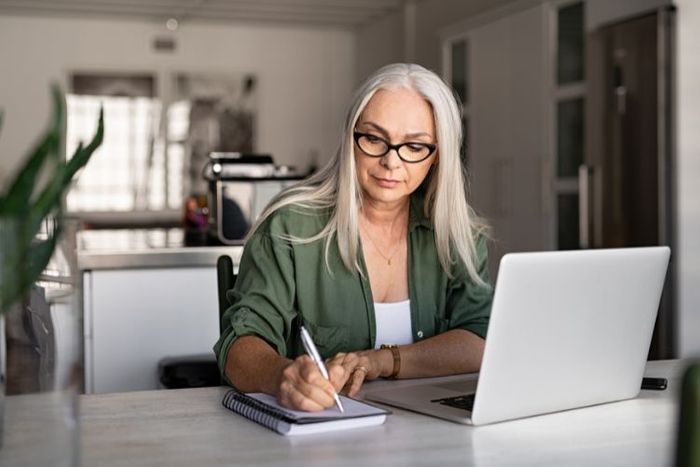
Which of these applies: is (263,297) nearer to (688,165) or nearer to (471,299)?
(471,299)

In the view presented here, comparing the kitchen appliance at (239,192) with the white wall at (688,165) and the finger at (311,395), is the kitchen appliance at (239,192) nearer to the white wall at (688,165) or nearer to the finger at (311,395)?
the white wall at (688,165)

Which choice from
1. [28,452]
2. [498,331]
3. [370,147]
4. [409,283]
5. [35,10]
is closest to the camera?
[28,452]

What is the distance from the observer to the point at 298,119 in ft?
33.0

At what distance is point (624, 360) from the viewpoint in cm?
148

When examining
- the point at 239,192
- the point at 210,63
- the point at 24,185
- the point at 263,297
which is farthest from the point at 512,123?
the point at 24,185

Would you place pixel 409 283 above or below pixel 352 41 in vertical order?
below

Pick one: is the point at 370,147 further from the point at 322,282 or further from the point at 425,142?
the point at 322,282

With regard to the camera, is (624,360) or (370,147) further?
(370,147)

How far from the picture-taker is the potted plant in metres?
0.81

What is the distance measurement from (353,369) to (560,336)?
377 mm

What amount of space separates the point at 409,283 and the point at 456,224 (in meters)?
0.15

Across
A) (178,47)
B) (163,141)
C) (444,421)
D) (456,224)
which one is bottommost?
(444,421)

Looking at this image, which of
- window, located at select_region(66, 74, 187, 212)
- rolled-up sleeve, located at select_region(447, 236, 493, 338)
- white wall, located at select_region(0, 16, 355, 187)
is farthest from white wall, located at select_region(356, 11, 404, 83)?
rolled-up sleeve, located at select_region(447, 236, 493, 338)

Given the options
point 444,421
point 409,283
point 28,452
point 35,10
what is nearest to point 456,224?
point 409,283
